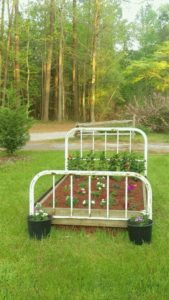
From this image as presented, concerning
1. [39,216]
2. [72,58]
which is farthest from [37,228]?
[72,58]

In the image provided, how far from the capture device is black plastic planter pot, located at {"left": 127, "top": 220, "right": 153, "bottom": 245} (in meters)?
3.97

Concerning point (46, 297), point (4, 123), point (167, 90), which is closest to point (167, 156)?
point (4, 123)

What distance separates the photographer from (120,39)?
3167cm

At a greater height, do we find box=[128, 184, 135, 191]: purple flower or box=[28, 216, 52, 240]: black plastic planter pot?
box=[128, 184, 135, 191]: purple flower

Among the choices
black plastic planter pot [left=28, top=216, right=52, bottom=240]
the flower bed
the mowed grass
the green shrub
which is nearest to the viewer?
the mowed grass

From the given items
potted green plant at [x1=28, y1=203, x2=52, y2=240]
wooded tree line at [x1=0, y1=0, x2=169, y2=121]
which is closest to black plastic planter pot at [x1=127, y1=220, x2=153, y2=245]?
potted green plant at [x1=28, y1=203, x2=52, y2=240]

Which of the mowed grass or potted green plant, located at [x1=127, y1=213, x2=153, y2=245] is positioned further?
potted green plant, located at [x1=127, y1=213, x2=153, y2=245]

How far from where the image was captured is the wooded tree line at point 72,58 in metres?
25.5

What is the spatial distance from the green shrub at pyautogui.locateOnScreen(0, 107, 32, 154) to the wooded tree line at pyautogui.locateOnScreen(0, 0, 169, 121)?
13.4m

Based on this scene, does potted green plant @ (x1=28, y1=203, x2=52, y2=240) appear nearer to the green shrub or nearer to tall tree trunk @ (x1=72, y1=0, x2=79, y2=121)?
the green shrub

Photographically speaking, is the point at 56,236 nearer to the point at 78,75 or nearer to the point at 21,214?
the point at 21,214

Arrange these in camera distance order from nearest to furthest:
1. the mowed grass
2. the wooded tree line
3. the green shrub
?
1. the mowed grass
2. the green shrub
3. the wooded tree line

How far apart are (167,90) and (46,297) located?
24470mm

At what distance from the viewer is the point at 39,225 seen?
413cm
